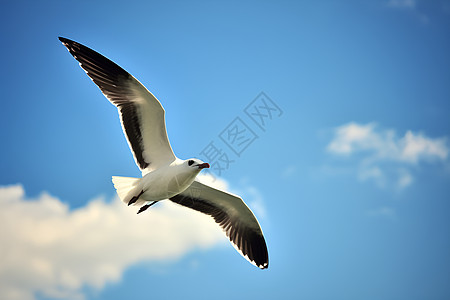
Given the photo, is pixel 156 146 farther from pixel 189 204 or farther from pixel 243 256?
pixel 243 256

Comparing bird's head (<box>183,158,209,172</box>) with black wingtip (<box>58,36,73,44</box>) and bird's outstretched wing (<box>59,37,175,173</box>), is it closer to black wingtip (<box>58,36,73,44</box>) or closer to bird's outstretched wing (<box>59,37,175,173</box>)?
bird's outstretched wing (<box>59,37,175,173</box>)

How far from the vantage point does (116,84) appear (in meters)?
8.06

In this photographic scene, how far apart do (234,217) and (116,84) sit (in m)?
3.36

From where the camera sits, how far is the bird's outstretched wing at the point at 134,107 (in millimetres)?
7965

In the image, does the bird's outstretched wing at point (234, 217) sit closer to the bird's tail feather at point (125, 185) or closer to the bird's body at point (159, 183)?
the bird's body at point (159, 183)

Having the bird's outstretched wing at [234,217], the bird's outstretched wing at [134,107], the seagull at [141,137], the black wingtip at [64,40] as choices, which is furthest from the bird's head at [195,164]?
the black wingtip at [64,40]

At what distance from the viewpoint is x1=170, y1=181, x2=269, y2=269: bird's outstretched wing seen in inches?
352

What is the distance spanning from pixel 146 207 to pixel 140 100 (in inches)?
71.1

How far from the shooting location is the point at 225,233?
9.32 m

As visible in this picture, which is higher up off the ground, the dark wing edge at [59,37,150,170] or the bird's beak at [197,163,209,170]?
the dark wing edge at [59,37,150,170]

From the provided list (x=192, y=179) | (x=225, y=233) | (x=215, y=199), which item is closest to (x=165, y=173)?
(x=192, y=179)

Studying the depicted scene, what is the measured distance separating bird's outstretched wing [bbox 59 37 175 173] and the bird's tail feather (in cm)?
33

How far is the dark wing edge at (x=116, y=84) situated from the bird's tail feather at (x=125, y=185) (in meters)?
0.38

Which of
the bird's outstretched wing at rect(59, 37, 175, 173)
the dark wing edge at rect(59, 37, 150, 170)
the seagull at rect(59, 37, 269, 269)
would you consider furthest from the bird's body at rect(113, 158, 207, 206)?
the dark wing edge at rect(59, 37, 150, 170)
